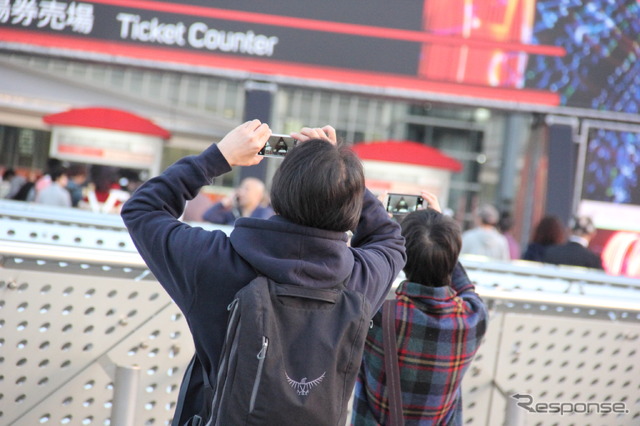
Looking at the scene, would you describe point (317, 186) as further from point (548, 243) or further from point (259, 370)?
point (548, 243)

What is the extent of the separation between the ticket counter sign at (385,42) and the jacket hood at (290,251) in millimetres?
7019

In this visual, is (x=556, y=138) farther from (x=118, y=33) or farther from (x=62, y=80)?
(x=62, y=80)

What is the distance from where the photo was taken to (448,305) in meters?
2.23

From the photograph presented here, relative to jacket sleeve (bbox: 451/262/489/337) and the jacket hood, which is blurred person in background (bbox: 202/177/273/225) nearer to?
jacket sleeve (bbox: 451/262/489/337)

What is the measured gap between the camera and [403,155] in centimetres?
914

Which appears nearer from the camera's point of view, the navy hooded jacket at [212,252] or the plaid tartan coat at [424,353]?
the navy hooded jacket at [212,252]

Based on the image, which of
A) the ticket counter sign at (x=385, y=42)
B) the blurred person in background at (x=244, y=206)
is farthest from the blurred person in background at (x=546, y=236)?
the ticket counter sign at (x=385, y=42)

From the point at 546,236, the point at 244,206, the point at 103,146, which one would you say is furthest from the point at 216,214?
the point at 103,146

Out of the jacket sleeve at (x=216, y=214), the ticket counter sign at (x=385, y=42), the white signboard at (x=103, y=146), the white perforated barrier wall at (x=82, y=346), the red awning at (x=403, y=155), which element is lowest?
the white perforated barrier wall at (x=82, y=346)

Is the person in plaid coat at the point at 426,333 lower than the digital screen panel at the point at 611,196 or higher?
lower

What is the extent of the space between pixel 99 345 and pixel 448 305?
4.12ft

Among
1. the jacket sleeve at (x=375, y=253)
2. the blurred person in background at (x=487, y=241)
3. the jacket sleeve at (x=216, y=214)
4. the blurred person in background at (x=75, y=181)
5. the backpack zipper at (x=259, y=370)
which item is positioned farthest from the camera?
the blurred person in background at (x=75, y=181)

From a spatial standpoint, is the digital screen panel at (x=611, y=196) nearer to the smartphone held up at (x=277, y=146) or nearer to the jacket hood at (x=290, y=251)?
the smartphone held up at (x=277, y=146)

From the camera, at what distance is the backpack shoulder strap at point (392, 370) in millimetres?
2174
